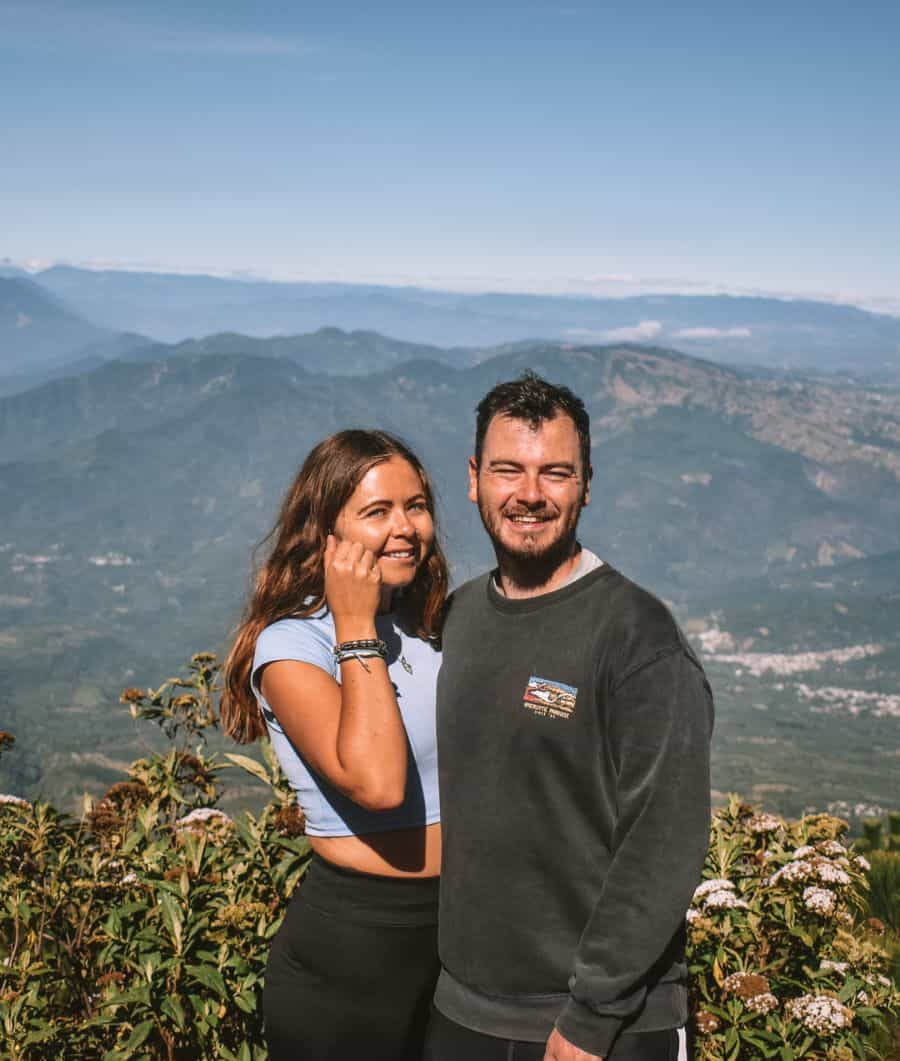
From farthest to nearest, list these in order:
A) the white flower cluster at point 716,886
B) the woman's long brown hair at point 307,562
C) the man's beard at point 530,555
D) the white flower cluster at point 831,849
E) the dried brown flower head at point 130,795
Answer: the dried brown flower head at point 130,795
the white flower cluster at point 831,849
the white flower cluster at point 716,886
the woman's long brown hair at point 307,562
the man's beard at point 530,555

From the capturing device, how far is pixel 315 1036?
3.07m

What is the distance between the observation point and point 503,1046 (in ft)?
9.43

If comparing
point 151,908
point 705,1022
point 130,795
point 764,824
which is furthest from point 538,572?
point 130,795

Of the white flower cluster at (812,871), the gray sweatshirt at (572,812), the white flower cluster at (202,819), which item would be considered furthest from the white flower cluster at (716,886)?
the white flower cluster at (202,819)

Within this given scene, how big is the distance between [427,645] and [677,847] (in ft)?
3.93

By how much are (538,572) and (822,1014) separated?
2071mm

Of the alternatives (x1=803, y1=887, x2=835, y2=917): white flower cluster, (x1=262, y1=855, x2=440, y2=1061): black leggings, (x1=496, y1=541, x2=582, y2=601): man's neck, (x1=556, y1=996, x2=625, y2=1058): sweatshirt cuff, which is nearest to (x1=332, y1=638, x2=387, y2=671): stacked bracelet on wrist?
(x1=496, y1=541, x2=582, y2=601): man's neck

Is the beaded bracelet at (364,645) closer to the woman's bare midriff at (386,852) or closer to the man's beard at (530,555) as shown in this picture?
the man's beard at (530,555)

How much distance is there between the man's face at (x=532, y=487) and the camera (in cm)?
308

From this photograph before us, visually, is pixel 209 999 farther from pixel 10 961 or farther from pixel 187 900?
pixel 10 961

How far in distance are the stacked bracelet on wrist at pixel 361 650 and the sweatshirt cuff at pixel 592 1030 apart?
3.79 ft

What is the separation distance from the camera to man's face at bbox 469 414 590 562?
10.1 feet

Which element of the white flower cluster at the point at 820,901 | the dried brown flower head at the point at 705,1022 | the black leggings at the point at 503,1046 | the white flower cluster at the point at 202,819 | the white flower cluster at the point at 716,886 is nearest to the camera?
the black leggings at the point at 503,1046

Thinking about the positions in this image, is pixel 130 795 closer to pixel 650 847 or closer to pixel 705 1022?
pixel 705 1022
